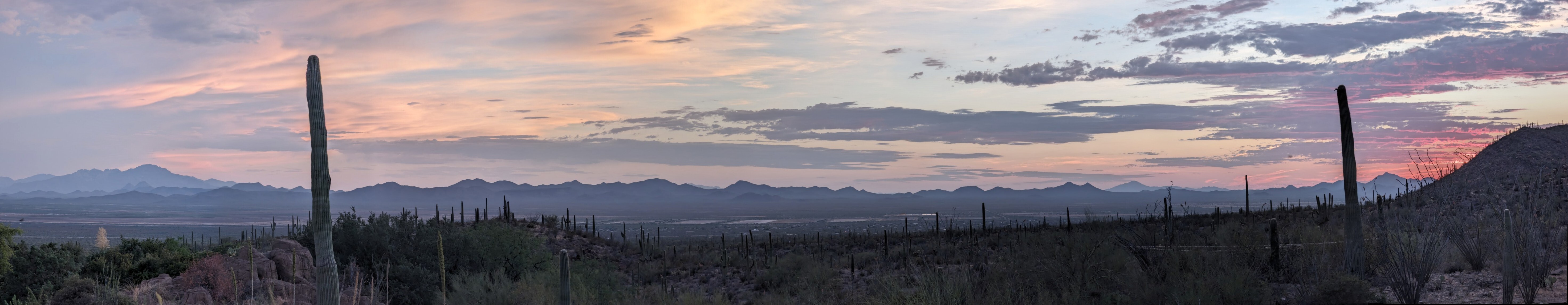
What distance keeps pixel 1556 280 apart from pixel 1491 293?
663mm

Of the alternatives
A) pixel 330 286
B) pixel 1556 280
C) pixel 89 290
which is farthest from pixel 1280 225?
pixel 89 290

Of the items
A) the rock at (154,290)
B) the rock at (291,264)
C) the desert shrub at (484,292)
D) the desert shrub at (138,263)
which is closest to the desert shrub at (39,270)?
the desert shrub at (138,263)

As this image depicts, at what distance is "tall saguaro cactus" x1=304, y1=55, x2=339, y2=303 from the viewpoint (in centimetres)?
866

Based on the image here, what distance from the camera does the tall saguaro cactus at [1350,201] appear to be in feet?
46.9

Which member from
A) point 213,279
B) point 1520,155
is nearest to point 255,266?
point 213,279

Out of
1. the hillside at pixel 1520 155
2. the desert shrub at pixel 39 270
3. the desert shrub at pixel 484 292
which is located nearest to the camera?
the desert shrub at pixel 484 292

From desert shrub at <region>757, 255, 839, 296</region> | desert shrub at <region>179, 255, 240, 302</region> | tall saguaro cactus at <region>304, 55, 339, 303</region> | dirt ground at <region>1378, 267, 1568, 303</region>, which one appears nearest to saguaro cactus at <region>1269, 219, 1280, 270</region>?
dirt ground at <region>1378, 267, 1568, 303</region>

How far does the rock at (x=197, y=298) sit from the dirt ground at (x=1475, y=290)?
20.3 meters

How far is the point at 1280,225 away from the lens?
3597 cm

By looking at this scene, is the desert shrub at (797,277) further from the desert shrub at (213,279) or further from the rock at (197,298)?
the rock at (197,298)

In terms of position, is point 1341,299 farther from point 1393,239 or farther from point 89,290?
point 89,290

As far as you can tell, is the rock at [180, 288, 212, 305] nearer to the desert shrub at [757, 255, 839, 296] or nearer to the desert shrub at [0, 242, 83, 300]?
the desert shrub at [0, 242, 83, 300]

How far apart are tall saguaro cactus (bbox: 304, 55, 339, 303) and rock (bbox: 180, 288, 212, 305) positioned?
944 cm

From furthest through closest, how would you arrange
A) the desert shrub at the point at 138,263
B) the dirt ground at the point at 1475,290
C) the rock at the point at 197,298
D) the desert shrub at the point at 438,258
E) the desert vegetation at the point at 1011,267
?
the desert shrub at the point at 438,258
the desert shrub at the point at 138,263
the rock at the point at 197,298
the desert vegetation at the point at 1011,267
the dirt ground at the point at 1475,290
